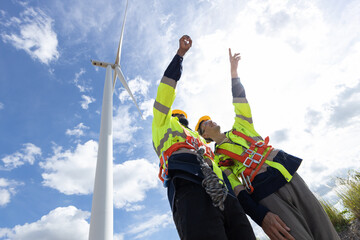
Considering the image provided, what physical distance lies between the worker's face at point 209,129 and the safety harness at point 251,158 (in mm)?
828

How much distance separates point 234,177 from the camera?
467 cm

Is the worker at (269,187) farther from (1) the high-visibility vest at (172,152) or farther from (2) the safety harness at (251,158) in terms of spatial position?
(1) the high-visibility vest at (172,152)

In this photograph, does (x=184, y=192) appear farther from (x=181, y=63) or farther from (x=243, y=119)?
(x=243, y=119)

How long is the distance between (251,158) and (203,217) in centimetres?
222

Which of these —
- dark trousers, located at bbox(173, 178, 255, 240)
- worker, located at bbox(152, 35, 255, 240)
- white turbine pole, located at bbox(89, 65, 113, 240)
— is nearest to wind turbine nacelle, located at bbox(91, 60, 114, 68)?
white turbine pole, located at bbox(89, 65, 113, 240)

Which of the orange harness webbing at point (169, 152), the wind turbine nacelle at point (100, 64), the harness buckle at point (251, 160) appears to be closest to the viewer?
the orange harness webbing at point (169, 152)

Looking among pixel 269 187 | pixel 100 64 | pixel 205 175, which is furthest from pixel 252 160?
pixel 100 64

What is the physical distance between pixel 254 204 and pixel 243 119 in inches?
82.2

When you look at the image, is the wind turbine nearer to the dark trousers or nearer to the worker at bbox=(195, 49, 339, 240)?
the dark trousers

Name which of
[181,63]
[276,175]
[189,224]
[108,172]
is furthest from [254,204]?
[108,172]

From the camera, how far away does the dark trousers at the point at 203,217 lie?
2.60 meters

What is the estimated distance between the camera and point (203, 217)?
8.79 feet

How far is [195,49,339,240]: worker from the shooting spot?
3.70 m

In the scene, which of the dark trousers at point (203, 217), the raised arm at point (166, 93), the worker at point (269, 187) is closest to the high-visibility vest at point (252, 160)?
the worker at point (269, 187)
